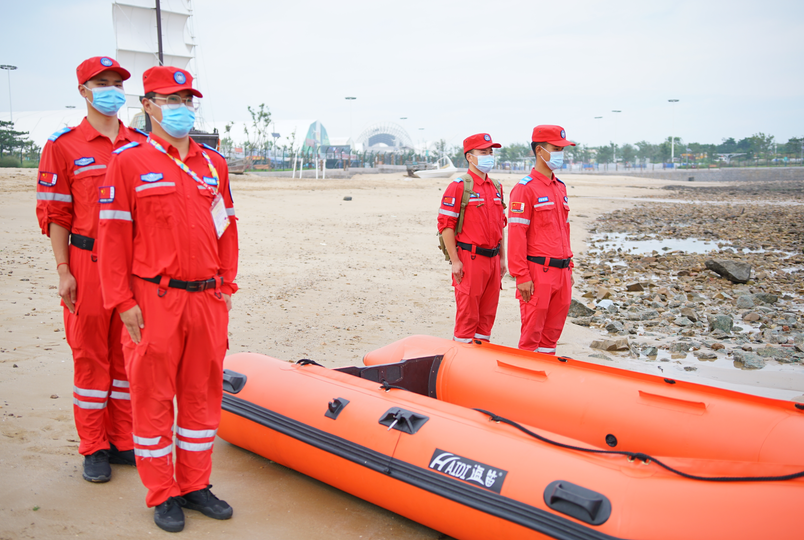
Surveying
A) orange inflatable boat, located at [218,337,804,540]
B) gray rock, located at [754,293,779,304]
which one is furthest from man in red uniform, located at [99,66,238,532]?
gray rock, located at [754,293,779,304]

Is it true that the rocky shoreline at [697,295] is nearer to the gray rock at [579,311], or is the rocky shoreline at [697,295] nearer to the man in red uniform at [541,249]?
the gray rock at [579,311]

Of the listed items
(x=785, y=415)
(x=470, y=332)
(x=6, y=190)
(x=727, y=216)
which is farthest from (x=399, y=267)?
(x=727, y=216)

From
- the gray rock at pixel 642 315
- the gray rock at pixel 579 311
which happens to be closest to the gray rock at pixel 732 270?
the gray rock at pixel 642 315

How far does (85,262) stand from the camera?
2.80 m

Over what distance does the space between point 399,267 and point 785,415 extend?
20.7 feet

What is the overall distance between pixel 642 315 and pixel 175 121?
559 cm

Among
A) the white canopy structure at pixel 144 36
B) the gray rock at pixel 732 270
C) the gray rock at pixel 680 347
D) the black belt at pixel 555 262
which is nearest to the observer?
the black belt at pixel 555 262

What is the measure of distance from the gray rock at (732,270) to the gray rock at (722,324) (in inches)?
90.6

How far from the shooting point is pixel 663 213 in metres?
18.7

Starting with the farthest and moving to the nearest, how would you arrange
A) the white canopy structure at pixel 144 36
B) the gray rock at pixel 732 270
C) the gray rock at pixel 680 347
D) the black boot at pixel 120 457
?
the white canopy structure at pixel 144 36
the gray rock at pixel 732 270
the gray rock at pixel 680 347
the black boot at pixel 120 457

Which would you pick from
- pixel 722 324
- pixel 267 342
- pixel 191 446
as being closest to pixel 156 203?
pixel 191 446

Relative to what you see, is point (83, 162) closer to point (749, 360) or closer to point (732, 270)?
point (749, 360)

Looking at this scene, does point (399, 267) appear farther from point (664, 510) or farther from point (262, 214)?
point (664, 510)

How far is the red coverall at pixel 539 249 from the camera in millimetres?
3971
